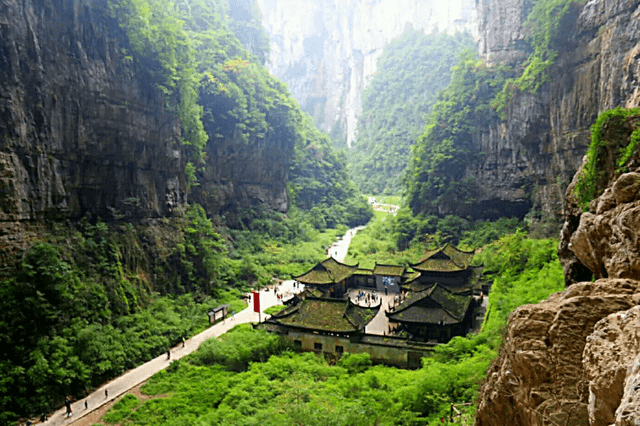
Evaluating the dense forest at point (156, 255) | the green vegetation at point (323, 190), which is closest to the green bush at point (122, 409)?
the dense forest at point (156, 255)

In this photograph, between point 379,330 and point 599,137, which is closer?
point 599,137

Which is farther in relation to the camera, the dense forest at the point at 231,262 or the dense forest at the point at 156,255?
the dense forest at the point at 156,255

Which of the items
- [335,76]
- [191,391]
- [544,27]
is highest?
[335,76]

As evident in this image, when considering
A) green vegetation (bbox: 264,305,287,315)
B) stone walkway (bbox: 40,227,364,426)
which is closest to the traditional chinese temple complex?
stone walkway (bbox: 40,227,364,426)

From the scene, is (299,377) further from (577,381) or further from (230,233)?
(230,233)

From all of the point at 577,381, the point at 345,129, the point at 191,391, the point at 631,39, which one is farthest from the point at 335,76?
the point at 577,381

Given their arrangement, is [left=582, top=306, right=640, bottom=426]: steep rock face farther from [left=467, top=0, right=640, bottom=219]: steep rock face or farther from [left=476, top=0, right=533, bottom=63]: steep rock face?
[left=476, top=0, right=533, bottom=63]: steep rock face

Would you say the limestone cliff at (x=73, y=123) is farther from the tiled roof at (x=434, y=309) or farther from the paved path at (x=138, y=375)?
the tiled roof at (x=434, y=309)
